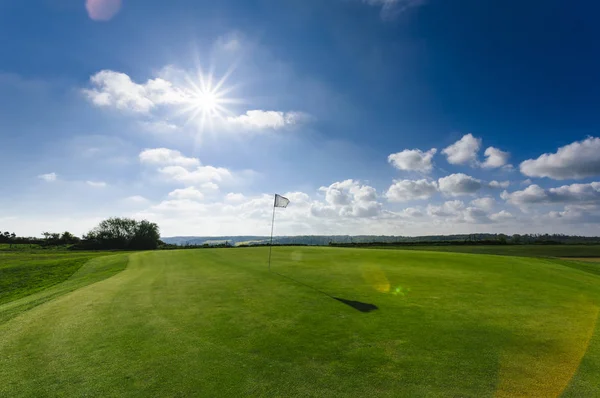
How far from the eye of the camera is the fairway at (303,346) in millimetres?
4742

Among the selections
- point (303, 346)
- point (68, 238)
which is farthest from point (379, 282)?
point (68, 238)

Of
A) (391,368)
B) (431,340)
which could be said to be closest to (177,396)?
(391,368)

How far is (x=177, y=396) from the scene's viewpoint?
4.48m

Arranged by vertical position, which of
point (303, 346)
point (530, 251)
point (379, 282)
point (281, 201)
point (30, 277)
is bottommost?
point (30, 277)

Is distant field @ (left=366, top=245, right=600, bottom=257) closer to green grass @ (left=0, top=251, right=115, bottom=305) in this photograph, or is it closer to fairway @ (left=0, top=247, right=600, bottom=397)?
fairway @ (left=0, top=247, right=600, bottom=397)

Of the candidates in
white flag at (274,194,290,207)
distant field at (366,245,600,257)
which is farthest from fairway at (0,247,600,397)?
distant field at (366,245,600,257)

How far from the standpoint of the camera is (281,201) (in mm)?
23219

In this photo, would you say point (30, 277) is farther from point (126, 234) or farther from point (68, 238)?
point (68, 238)

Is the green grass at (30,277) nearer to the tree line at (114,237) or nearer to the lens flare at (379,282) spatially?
the lens flare at (379,282)

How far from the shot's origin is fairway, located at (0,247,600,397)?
4742mm

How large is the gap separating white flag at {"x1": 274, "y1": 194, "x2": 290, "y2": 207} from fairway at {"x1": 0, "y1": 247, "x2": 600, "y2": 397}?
39.8 ft

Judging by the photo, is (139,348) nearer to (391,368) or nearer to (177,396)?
(177,396)

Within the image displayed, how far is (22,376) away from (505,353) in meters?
9.24

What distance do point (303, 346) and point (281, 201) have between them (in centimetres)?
1730
